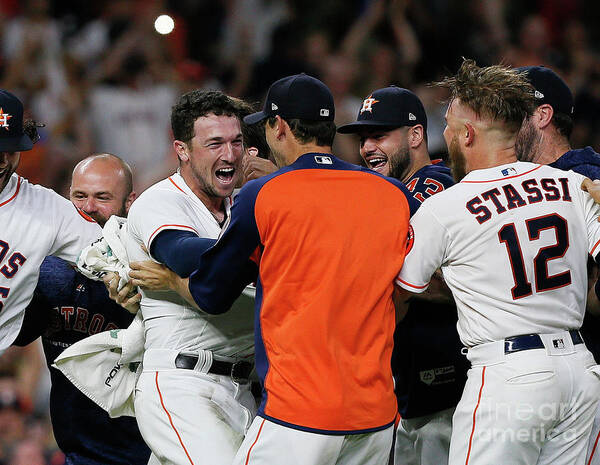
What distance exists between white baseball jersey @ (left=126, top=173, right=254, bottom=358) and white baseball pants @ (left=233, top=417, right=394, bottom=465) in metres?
0.70

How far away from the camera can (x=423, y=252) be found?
134 inches

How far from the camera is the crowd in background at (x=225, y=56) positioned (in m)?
8.81

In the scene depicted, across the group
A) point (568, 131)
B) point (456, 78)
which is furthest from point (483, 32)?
point (456, 78)

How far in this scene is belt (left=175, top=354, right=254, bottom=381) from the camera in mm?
3881

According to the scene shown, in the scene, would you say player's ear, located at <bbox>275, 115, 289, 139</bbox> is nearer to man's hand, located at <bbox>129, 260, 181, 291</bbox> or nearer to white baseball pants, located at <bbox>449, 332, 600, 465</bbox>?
man's hand, located at <bbox>129, 260, 181, 291</bbox>

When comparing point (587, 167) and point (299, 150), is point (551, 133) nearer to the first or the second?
point (587, 167)

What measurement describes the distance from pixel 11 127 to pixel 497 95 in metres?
2.34

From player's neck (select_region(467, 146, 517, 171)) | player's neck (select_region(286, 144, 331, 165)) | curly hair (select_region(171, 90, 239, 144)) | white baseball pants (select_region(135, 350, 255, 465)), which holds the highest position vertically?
curly hair (select_region(171, 90, 239, 144))

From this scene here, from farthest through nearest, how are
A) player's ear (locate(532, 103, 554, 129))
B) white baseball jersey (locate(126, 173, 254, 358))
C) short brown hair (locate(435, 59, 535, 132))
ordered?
player's ear (locate(532, 103, 554, 129))
white baseball jersey (locate(126, 173, 254, 358))
short brown hair (locate(435, 59, 535, 132))

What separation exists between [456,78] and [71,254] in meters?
2.14

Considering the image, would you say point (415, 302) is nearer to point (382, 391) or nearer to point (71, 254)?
point (382, 391)

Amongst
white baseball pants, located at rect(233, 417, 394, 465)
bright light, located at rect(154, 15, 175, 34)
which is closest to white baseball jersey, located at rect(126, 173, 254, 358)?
white baseball pants, located at rect(233, 417, 394, 465)

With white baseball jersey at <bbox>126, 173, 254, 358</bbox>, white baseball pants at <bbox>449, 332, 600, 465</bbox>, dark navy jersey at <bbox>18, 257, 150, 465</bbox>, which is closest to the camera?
white baseball pants at <bbox>449, 332, 600, 465</bbox>

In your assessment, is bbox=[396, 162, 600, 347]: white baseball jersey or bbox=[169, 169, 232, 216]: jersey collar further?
bbox=[169, 169, 232, 216]: jersey collar
